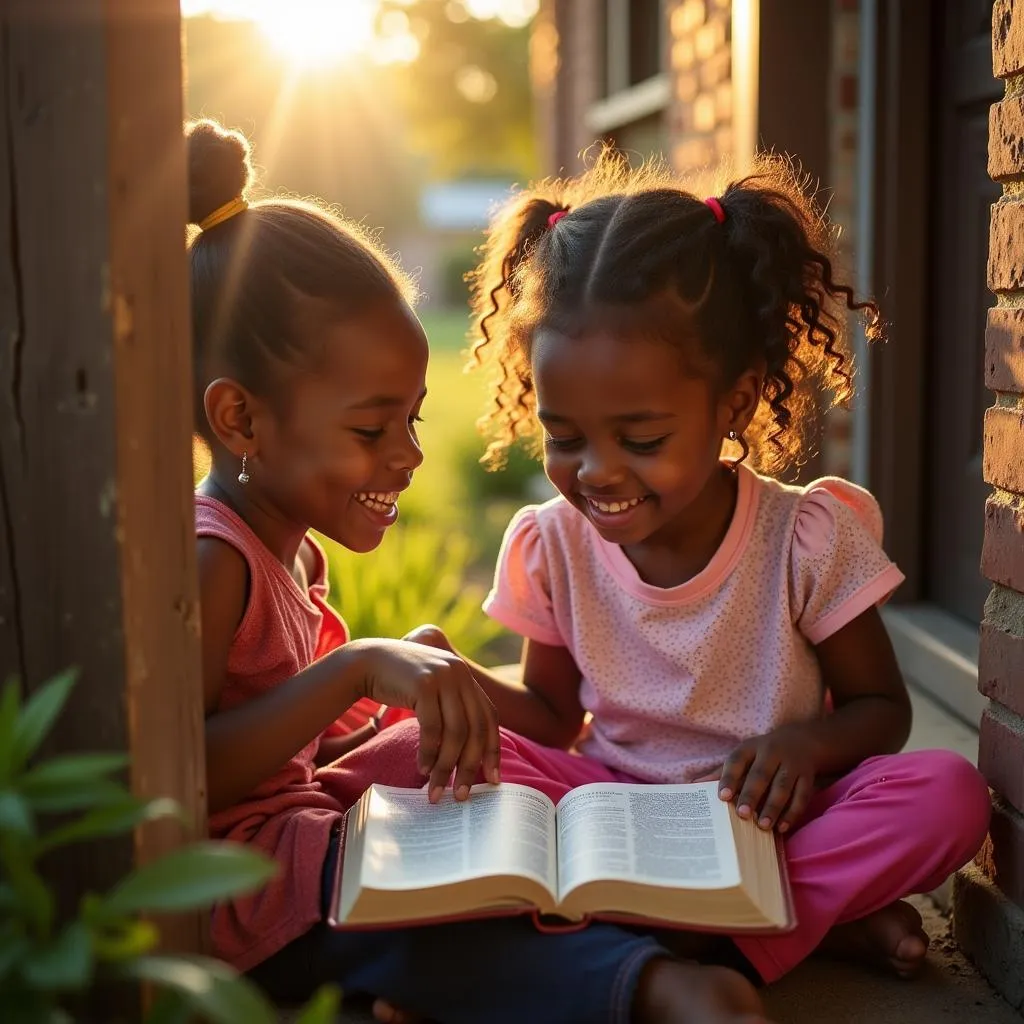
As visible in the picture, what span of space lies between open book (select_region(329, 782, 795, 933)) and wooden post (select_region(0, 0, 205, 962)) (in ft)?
1.10

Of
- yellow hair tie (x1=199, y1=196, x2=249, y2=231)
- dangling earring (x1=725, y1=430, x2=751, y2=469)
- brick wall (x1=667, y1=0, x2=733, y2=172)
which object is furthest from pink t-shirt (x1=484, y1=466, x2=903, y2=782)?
A: brick wall (x1=667, y1=0, x2=733, y2=172)

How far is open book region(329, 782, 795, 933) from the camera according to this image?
5.64 feet

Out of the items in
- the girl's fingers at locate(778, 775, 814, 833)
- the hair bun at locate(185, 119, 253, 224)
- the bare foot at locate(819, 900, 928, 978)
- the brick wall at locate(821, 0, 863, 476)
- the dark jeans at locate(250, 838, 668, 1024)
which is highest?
the brick wall at locate(821, 0, 863, 476)

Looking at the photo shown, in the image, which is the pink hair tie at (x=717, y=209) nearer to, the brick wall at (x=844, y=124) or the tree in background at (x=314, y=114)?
the brick wall at (x=844, y=124)

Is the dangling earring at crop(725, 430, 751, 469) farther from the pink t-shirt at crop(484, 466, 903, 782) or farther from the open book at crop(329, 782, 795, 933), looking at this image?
the open book at crop(329, 782, 795, 933)

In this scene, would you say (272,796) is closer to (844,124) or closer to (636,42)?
(844,124)

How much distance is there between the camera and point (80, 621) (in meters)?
1.47

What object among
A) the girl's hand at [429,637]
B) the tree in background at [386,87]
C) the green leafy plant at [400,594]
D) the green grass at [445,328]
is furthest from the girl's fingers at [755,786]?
the tree in background at [386,87]

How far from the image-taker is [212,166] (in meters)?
2.25

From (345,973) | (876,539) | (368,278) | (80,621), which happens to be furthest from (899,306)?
(80,621)

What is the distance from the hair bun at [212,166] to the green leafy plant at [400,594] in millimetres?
1876

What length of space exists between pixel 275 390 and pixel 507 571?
62 cm

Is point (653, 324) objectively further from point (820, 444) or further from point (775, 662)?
point (820, 444)

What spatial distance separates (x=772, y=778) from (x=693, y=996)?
462 mm
